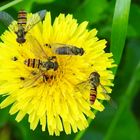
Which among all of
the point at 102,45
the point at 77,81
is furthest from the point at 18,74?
the point at 102,45

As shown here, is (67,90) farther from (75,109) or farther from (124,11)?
(124,11)

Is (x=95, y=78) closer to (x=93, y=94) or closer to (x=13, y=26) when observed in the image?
(x=93, y=94)

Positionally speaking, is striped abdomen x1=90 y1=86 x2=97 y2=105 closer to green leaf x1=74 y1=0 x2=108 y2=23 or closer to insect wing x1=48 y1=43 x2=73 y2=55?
insect wing x1=48 y1=43 x2=73 y2=55

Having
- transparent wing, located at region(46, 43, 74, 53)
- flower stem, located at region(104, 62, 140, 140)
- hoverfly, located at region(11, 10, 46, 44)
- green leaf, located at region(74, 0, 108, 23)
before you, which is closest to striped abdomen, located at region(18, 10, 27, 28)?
hoverfly, located at region(11, 10, 46, 44)

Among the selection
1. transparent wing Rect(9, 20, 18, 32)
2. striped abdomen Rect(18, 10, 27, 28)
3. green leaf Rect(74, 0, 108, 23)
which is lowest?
transparent wing Rect(9, 20, 18, 32)

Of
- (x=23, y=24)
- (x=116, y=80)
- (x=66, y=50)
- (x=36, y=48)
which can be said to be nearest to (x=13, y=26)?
(x=23, y=24)

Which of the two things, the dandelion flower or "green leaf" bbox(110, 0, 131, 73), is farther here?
"green leaf" bbox(110, 0, 131, 73)

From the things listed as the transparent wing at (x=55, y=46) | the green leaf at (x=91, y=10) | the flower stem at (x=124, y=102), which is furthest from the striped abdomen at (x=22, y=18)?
the flower stem at (x=124, y=102)

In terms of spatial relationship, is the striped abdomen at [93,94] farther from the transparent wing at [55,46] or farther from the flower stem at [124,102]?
the flower stem at [124,102]
